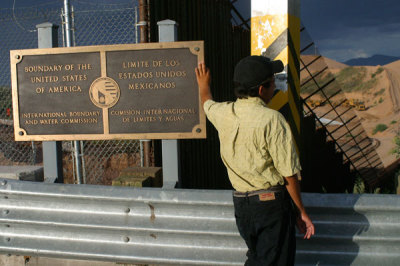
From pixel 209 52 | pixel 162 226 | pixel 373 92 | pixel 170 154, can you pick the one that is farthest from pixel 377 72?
pixel 162 226

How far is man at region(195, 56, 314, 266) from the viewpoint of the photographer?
2.60 m

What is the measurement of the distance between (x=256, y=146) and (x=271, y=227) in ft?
1.71

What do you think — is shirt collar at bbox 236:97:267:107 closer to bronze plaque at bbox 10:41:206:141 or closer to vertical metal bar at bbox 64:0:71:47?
bronze plaque at bbox 10:41:206:141

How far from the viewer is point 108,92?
402 cm

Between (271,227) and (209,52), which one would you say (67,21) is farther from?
(271,227)

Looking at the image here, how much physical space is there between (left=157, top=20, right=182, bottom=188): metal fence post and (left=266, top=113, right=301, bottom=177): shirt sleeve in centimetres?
159

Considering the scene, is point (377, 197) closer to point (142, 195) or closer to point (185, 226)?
point (185, 226)

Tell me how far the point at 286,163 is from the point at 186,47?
5.66 feet

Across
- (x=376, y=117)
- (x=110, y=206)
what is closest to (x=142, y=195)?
(x=110, y=206)

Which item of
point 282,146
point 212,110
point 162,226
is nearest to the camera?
point 282,146

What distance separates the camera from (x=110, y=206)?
349 centimetres

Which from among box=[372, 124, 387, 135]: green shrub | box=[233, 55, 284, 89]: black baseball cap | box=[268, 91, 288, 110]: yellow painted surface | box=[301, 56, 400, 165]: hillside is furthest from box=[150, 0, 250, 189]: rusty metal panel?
box=[372, 124, 387, 135]: green shrub

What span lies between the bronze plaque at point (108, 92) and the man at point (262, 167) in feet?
3.92

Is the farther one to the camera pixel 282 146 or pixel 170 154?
pixel 170 154
